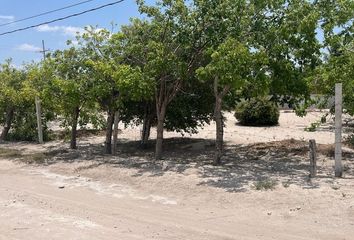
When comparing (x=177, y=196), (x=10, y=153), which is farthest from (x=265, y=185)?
(x=10, y=153)

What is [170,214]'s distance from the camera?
870cm

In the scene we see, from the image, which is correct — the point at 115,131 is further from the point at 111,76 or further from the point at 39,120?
the point at 39,120

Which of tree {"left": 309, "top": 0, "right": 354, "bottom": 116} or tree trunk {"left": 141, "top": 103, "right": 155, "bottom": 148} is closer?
tree {"left": 309, "top": 0, "right": 354, "bottom": 116}

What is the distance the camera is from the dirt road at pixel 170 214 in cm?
739

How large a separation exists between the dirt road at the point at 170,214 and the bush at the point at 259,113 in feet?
52.6

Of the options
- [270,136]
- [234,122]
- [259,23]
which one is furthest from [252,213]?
[234,122]

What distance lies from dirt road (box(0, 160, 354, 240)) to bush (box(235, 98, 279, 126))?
16046 millimetres

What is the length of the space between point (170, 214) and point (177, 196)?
1615mm

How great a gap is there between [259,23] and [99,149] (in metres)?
8.20

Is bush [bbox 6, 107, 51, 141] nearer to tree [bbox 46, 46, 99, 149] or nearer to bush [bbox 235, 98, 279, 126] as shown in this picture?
tree [bbox 46, 46, 99, 149]

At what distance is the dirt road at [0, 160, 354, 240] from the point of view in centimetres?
739

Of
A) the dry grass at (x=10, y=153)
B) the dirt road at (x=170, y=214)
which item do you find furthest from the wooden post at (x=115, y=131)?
the dirt road at (x=170, y=214)

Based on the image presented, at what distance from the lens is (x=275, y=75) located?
13.1 meters

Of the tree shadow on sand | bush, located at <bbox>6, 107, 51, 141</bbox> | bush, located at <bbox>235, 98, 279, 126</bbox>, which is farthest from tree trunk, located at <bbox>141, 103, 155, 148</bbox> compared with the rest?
bush, located at <bbox>235, 98, 279, 126</bbox>
